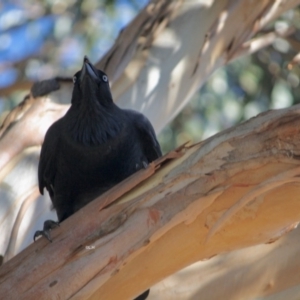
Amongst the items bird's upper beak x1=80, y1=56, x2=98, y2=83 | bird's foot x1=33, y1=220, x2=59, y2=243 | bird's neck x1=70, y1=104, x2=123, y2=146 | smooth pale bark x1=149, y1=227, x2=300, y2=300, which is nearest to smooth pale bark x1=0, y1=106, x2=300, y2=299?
bird's foot x1=33, y1=220, x2=59, y2=243

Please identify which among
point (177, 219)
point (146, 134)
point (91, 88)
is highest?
point (91, 88)

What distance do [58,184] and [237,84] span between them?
367cm

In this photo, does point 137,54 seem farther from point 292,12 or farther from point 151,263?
point 292,12

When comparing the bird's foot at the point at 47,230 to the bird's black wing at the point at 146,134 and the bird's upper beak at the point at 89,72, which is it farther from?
the bird's upper beak at the point at 89,72

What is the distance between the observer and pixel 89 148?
143 inches

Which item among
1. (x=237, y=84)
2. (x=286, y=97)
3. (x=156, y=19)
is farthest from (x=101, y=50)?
(x=156, y=19)

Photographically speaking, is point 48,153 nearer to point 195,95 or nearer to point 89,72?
point 89,72

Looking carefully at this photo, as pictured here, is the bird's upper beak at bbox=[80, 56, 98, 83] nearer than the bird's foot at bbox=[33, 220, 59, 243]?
No

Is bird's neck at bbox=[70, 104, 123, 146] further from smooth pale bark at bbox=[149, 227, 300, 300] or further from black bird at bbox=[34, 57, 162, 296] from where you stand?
smooth pale bark at bbox=[149, 227, 300, 300]

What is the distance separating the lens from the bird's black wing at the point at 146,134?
367 cm

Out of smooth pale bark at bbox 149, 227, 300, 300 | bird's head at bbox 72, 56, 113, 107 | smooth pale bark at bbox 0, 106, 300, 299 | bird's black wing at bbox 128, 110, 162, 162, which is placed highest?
bird's head at bbox 72, 56, 113, 107

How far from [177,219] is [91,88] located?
1.53 meters

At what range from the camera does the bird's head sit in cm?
372

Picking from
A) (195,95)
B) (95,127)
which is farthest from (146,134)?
(195,95)
